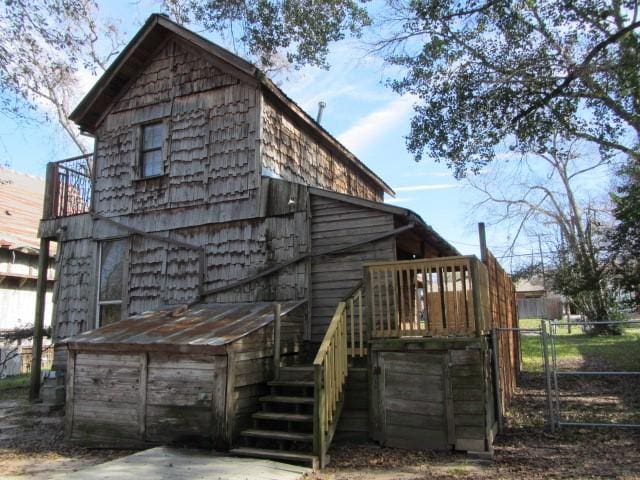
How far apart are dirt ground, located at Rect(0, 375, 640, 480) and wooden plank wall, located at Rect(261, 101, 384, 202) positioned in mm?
6169

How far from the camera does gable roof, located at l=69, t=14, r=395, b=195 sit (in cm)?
1069

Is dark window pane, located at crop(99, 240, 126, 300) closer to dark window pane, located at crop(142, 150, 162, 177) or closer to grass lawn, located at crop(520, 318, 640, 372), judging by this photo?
dark window pane, located at crop(142, 150, 162, 177)

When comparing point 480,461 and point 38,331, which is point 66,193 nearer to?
point 38,331

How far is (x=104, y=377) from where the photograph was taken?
8.27 metres

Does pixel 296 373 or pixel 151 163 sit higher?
pixel 151 163

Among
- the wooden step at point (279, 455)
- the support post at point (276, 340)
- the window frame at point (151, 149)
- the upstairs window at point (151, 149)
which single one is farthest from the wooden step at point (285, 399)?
the upstairs window at point (151, 149)

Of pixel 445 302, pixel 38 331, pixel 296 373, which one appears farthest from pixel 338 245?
pixel 38 331

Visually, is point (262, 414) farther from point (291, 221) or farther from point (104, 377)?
point (291, 221)

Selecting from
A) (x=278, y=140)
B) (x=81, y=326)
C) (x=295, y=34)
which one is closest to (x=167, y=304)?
(x=81, y=326)

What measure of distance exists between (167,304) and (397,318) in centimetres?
573

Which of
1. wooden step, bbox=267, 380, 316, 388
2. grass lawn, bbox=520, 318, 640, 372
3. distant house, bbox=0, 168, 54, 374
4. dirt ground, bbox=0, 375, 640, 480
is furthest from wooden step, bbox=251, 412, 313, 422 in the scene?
distant house, bbox=0, 168, 54, 374

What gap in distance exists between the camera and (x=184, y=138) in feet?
37.5

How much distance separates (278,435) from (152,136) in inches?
318

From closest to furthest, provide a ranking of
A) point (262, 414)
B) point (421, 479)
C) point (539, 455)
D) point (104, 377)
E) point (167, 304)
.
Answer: point (421, 479) → point (539, 455) → point (262, 414) → point (104, 377) → point (167, 304)
